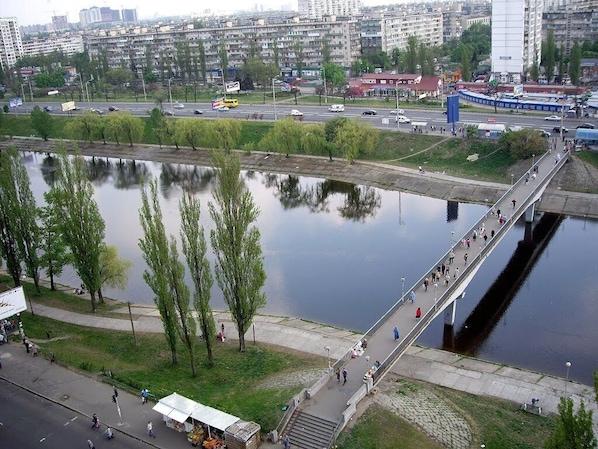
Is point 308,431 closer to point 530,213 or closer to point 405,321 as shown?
point 405,321

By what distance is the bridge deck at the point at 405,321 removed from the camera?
2936 cm

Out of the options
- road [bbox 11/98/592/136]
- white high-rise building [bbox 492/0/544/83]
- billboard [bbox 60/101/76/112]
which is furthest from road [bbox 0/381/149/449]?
white high-rise building [bbox 492/0/544/83]

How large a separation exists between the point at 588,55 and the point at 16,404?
116 meters

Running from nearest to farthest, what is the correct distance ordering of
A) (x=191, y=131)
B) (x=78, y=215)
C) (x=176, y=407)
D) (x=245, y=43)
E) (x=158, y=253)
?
(x=176, y=407) → (x=158, y=253) → (x=78, y=215) → (x=191, y=131) → (x=245, y=43)

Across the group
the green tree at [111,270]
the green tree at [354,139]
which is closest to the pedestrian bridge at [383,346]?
the green tree at [111,270]

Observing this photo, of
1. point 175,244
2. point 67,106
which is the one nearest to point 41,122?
point 67,106

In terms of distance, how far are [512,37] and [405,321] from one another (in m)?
88.0

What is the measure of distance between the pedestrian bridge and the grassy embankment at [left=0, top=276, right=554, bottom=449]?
0.93 metres

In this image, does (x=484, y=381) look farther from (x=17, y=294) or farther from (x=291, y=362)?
(x=17, y=294)

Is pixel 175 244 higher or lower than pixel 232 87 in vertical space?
lower

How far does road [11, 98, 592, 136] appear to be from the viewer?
80.9 meters

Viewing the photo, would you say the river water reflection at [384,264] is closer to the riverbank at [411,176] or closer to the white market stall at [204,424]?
the riverbank at [411,176]

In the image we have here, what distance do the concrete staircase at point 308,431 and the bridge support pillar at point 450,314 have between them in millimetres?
16217

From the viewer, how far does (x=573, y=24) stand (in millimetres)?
131625
